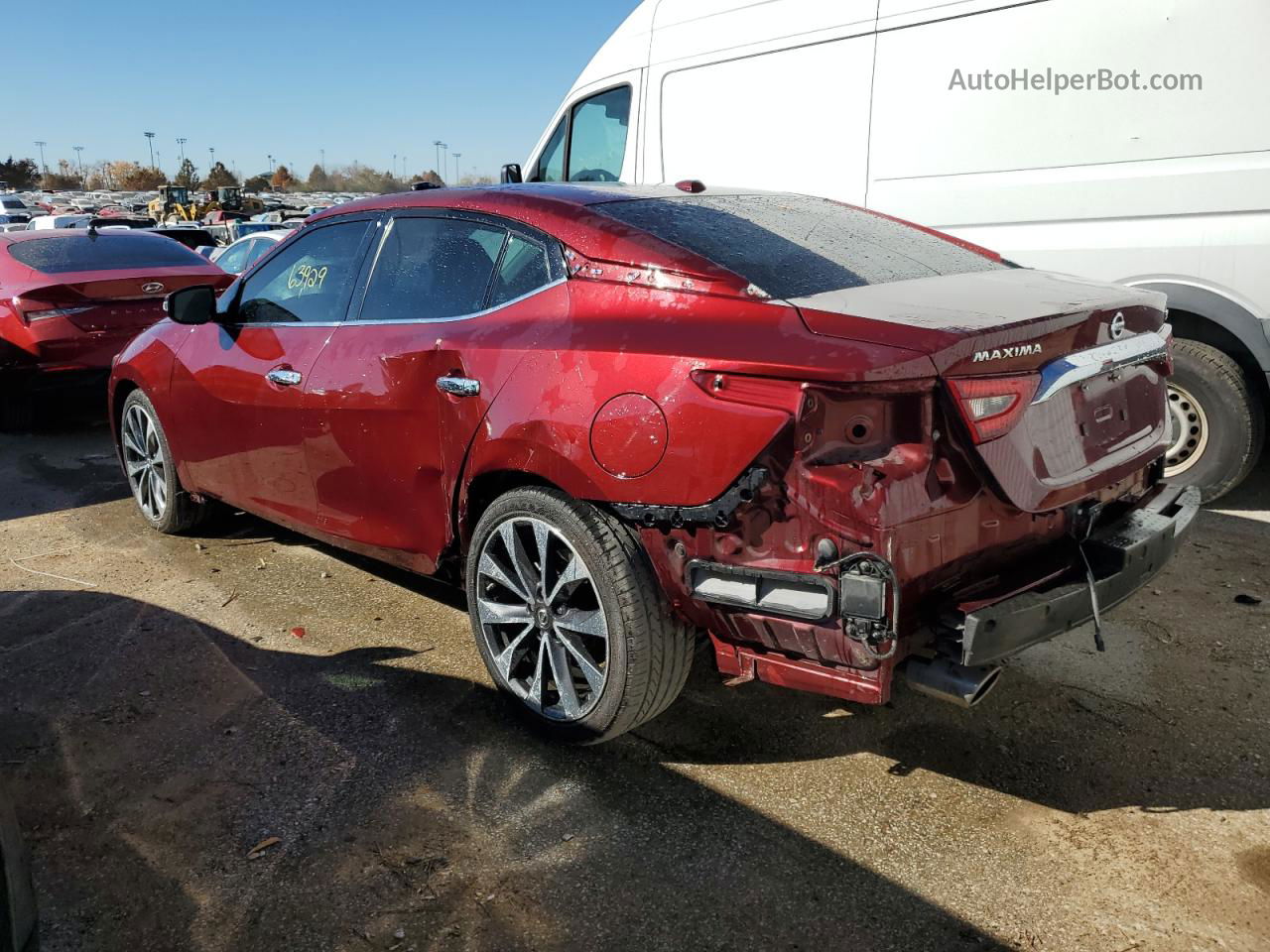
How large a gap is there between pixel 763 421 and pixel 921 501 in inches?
16.2

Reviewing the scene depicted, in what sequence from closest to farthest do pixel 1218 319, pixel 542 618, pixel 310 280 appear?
pixel 542 618
pixel 310 280
pixel 1218 319

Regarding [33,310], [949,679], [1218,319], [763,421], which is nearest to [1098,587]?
[949,679]

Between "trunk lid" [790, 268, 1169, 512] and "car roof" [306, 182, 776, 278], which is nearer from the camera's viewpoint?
"trunk lid" [790, 268, 1169, 512]

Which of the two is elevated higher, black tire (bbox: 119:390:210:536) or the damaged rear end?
the damaged rear end

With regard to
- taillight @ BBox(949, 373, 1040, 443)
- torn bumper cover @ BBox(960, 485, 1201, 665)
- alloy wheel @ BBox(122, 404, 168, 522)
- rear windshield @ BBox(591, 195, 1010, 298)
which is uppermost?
rear windshield @ BBox(591, 195, 1010, 298)

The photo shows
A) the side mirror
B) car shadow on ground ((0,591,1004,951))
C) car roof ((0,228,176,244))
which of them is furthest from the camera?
car roof ((0,228,176,244))

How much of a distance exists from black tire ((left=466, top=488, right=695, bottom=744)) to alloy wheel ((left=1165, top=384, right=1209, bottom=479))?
3526 mm

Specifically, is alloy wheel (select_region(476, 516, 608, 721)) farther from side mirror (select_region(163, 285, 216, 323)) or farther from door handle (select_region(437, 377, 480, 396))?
side mirror (select_region(163, 285, 216, 323))

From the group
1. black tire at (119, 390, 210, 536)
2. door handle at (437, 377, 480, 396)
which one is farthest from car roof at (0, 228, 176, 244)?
door handle at (437, 377, 480, 396)

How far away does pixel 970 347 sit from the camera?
2.38 m

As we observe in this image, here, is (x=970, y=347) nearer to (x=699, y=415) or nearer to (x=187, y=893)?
(x=699, y=415)

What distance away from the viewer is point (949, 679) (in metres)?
2.46

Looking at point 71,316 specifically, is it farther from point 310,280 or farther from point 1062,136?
point 1062,136

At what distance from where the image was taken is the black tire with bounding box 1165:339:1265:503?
4977 millimetres
